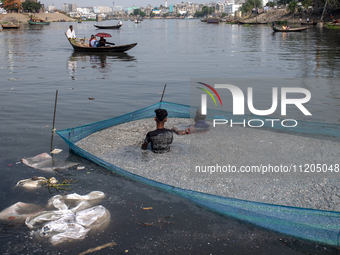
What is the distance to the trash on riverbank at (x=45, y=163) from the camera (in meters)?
6.59

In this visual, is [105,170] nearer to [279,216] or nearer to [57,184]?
[57,184]

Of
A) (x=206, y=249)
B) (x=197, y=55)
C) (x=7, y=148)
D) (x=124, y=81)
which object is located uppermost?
(x=197, y=55)

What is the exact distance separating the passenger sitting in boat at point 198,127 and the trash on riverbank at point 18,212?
3983 mm

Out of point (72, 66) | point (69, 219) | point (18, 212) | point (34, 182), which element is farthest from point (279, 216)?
point (72, 66)

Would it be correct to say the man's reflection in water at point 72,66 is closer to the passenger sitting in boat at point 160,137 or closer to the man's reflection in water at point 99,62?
the man's reflection in water at point 99,62

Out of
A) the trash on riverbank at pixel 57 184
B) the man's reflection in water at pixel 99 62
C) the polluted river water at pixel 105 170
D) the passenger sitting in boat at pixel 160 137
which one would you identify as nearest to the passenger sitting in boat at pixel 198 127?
the passenger sitting in boat at pixel 160 137

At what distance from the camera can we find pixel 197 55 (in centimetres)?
2755

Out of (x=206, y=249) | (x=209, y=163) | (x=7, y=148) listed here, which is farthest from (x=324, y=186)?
(x=7, y=148)

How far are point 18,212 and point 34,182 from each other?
38.1 inches

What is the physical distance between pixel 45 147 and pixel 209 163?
3860 mm

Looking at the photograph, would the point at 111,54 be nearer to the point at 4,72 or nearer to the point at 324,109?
the point at 4,72

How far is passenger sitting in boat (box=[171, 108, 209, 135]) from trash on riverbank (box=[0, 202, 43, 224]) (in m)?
3.98

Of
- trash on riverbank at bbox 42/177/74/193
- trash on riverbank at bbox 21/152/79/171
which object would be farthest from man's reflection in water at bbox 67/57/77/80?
trash on riverbank at bbox 42/177/74/193

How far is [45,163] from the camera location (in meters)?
6.80
